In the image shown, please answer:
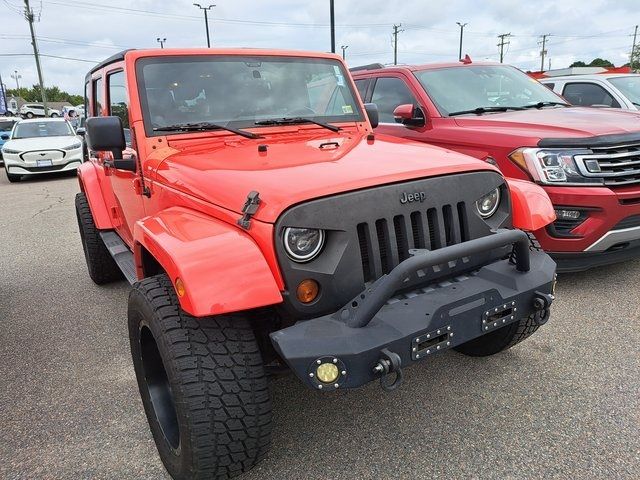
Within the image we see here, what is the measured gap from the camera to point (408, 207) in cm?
212

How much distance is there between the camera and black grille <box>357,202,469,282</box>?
205cm

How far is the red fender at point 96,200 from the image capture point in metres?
4.13

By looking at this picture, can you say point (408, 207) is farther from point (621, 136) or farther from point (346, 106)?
point (621, 136)

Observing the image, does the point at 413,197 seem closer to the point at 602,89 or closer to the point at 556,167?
the point at 556,167

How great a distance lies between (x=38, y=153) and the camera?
1212 centimetres

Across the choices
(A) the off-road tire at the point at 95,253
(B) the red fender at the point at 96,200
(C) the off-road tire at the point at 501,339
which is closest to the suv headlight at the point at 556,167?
(C) the off-road tire at the point at 501,339

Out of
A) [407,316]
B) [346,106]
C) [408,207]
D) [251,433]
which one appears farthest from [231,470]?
[346,106]

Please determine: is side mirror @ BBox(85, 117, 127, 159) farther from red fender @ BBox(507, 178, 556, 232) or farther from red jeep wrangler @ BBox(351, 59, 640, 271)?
red jeep wrangler @ BBox(351, 59, 640, 271)

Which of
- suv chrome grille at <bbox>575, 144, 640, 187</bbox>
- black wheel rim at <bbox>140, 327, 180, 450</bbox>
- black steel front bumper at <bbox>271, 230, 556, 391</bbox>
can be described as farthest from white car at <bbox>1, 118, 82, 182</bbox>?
black steel front bumper at <bbox>271, 230, 556, 391</bbox>

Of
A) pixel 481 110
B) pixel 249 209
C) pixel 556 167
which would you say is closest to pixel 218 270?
pixel 249 209

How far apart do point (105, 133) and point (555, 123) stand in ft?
11.4

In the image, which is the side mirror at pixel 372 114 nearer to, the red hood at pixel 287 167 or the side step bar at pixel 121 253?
the red hood at pixel 287 167

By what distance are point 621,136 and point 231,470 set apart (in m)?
3.64

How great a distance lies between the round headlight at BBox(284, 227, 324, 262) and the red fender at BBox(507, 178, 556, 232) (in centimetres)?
116
